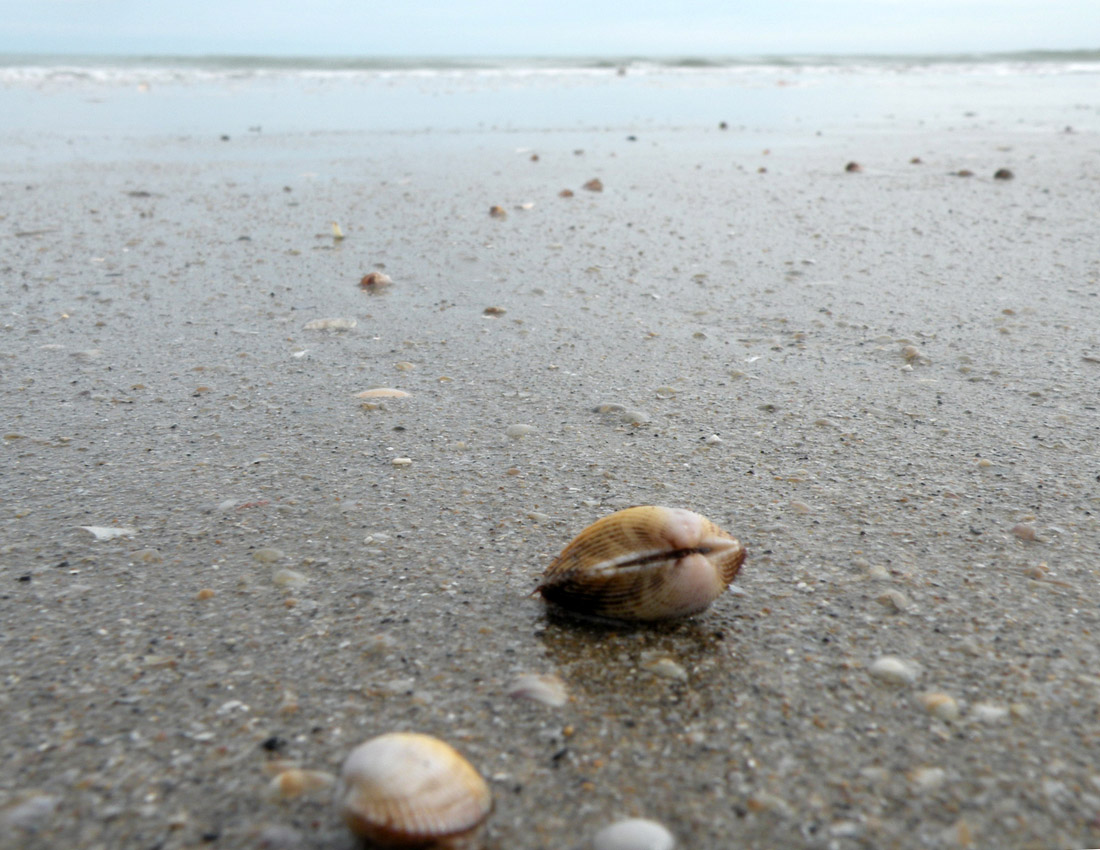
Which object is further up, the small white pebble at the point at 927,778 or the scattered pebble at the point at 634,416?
the small white pebble at the point at 927,778

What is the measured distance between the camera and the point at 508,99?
16.2 m

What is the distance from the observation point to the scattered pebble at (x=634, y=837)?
3.77 ft

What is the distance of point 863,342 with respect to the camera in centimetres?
325

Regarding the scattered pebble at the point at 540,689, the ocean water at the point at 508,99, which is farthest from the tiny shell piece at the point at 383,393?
the ocean water at the point at 508,99

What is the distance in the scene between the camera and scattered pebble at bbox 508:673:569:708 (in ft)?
4.71

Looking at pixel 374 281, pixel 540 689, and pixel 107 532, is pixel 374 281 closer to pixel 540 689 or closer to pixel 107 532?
pixel 107 532

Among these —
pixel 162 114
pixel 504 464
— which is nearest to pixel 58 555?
pixel 504 464

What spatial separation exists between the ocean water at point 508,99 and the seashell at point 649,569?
31.3 ft

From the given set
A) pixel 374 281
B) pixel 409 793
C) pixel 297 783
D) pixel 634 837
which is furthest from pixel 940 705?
pixel 374 281

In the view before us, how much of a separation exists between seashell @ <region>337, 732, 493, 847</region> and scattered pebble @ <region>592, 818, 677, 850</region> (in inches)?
6.1

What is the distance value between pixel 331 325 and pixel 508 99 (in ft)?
45.1

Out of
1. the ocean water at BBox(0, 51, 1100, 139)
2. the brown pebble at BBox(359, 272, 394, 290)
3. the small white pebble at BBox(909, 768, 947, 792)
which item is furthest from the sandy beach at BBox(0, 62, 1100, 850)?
the ocean water at BBox(0, 51, 1100, 139)

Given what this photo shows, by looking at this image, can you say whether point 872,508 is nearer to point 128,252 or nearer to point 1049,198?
point 128,252

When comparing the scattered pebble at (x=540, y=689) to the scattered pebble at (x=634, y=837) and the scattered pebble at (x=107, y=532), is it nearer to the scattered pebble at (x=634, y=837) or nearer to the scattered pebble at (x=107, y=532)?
the scattered pebble at (x=634, y=837)
